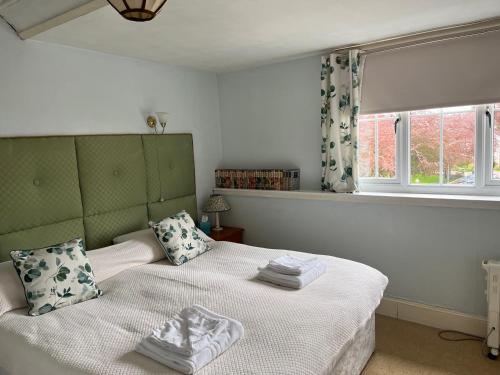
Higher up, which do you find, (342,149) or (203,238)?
(342,149)

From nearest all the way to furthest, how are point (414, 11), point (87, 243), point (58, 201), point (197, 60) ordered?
point (414, 11)
point (58, 201)
point (87, 243)
point (197, 60)

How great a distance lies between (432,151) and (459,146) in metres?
0.19

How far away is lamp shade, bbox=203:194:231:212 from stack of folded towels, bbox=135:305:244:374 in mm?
1801

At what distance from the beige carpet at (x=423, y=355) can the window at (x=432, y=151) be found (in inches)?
43.8

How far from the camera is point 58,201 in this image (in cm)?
259

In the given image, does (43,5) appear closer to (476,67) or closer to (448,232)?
(476,67)

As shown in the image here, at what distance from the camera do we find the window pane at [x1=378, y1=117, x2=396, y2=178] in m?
3.12

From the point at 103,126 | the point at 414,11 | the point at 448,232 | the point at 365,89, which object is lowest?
the point at 448,232

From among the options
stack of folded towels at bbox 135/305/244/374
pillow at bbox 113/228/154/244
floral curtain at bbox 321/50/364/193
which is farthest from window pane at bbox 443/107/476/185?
pillow at bbox 113/228/154/244

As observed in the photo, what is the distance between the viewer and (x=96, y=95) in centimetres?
288

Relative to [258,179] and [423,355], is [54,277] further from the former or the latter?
[423,355]

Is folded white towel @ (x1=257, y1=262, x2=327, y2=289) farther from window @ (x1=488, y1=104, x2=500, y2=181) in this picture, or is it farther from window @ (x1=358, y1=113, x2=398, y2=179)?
window @ (x1=488, y1=104, x2=500, y2=181)

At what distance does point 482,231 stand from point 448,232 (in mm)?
216

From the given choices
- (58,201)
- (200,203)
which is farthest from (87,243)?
(200,203)
